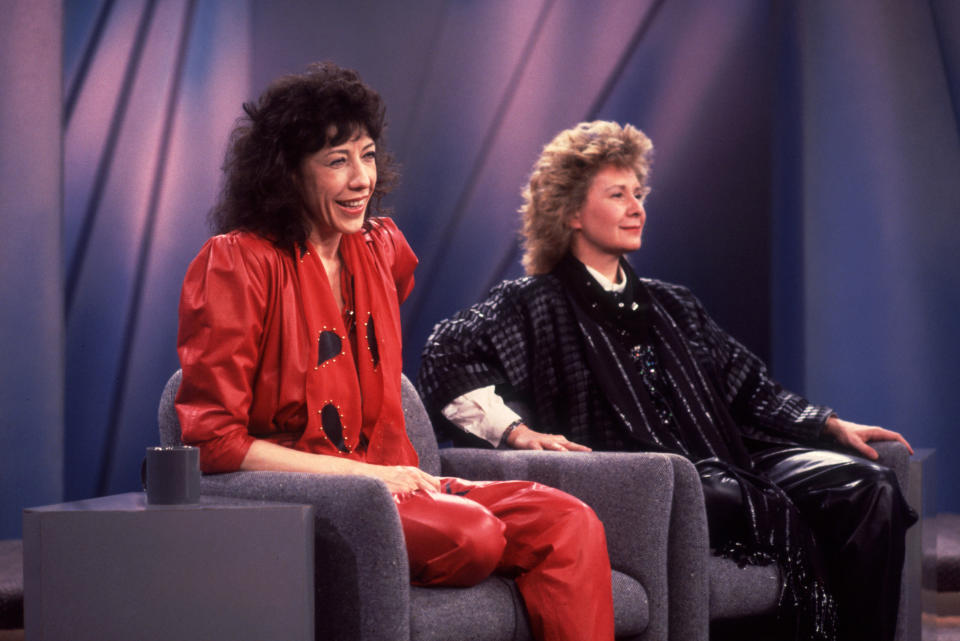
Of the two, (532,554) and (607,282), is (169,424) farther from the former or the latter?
(607,282)

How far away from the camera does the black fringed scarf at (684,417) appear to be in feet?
7.86

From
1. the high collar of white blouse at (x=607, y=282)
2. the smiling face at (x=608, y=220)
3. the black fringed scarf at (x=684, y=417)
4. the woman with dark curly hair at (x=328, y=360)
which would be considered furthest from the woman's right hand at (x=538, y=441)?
the smiling face at (x=608, y=220)

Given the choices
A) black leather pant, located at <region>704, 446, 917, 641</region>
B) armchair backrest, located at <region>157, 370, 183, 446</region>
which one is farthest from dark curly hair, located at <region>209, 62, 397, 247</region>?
black leather pant, located at <region>704, 446, 917, 641</region>

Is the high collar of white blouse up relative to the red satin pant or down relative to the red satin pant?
up

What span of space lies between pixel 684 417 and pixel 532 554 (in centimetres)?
96

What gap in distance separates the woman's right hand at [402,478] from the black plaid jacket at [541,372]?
0.77 m

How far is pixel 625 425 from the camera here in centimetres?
272

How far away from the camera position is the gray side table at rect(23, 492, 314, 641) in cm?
157

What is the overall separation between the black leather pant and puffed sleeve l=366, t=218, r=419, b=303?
83cm

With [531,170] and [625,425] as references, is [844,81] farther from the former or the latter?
[625,425]

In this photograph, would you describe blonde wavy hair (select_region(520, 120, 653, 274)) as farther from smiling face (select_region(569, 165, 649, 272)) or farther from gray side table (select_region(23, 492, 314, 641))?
gray side table (select_region(23, 492, 314, 641))

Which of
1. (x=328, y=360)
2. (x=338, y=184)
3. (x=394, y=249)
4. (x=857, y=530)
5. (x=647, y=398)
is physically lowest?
(x=857, y=530)

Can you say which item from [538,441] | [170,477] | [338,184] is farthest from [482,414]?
[170,477]

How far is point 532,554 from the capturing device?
1960 mm
